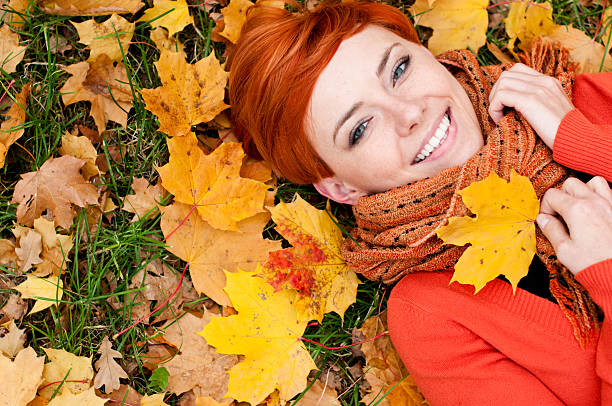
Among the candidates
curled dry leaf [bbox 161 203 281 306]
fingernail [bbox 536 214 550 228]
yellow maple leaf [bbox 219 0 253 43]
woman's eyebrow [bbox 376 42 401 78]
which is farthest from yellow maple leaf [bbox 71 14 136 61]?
fingernail [bbox 536 214 550 228]

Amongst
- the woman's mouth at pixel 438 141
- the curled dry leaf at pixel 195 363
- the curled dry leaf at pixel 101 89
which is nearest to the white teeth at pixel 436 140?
the woman's mouth at pixel 438 141

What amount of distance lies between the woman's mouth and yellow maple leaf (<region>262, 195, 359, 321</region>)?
Result: 62 cm

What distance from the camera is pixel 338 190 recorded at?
240 centimetres

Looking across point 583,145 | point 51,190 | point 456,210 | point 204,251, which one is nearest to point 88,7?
point 51,190

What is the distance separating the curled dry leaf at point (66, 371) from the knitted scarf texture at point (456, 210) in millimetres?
1286

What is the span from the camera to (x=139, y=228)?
2.55 metres

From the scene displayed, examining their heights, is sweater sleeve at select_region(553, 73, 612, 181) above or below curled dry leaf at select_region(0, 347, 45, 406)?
above

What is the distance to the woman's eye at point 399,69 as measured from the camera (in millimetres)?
2074

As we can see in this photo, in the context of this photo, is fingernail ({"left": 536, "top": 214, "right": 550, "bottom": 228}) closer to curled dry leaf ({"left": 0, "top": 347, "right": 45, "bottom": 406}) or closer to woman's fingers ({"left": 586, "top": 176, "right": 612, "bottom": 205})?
woman's fingers ({"left": 586, "top": 176, "right": 612, "bottom": 205})

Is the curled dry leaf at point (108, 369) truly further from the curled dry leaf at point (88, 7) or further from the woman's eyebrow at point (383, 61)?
the woman's eyebrow at point (383, 61)

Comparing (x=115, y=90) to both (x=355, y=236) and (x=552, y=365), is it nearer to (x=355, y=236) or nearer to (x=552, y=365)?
(x=355, y=236)

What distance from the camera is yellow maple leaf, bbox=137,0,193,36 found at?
2.60m

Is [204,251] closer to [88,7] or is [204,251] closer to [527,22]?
[88,7]

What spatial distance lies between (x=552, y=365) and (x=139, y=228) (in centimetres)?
186
